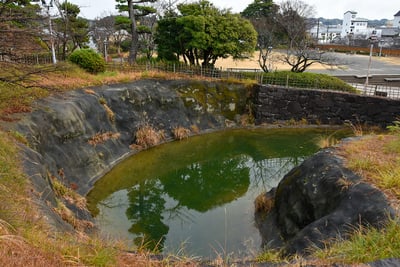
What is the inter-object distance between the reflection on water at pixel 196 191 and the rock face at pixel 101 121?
2.79 ft

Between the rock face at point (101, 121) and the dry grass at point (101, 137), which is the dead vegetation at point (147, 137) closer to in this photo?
the rock face at point (101, 121)

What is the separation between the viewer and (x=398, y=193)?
5.87m

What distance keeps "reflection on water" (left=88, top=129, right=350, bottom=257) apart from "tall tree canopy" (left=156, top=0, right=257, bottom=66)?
18.1 feet

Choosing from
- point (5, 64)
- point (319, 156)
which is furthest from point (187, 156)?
point (5, 64)

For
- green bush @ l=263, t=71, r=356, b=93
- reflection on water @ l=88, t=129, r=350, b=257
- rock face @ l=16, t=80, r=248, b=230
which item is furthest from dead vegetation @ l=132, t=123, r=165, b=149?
green bush @ l=263, t=71, r=356, b=93

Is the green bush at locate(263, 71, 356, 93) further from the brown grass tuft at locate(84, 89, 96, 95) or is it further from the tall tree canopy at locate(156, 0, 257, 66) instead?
the brown grass tuft at locate(84, 89, 96, 95)

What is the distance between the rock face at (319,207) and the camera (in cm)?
592

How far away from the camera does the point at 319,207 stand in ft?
23.3

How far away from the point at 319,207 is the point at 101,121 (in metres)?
9.19

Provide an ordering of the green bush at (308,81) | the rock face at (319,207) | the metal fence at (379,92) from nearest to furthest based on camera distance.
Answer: the rock face at (319,207) < the metal fence at (379,92) < the green bush at (308,81)

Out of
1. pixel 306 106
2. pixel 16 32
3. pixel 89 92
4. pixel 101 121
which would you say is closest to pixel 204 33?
pixel 306 106

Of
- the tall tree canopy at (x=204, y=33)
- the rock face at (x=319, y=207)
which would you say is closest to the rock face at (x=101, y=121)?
the tall tree canopy at (x=204, y=33)

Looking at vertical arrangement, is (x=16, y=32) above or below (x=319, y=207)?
above

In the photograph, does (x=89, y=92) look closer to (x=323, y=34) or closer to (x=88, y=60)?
(x=88, y=60)
